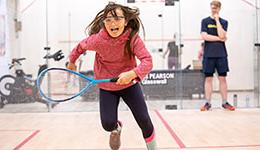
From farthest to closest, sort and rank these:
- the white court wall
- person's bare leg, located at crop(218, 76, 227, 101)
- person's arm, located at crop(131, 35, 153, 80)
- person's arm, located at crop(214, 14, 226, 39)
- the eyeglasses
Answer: the white court wall → person's bare leg, located at crop(218, 76, 227, 101) → person's arm, located at crop(214, 14, 226, 39) → the eyeglasses → person's arm, located at crop(131, 35, 153, 80)

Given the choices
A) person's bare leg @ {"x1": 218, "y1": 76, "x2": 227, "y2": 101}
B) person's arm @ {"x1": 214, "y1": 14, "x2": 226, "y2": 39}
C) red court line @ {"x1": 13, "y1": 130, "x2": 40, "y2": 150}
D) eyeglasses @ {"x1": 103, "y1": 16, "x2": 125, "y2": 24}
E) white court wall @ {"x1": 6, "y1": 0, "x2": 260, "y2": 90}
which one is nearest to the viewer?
eyeglasses @ {"x1": 103, "y1": 16, "x2": 125, "y2": 24}

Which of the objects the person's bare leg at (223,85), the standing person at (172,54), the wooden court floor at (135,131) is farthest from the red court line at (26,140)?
the standing person at (172,54)

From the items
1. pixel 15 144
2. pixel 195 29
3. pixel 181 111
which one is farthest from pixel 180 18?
pixel 15 144

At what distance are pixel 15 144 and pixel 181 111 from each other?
2.28 meters

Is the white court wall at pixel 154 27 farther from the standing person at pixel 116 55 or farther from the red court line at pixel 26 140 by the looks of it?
the standing person at pixel 116 55

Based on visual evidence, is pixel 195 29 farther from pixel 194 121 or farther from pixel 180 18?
pixel 194 121

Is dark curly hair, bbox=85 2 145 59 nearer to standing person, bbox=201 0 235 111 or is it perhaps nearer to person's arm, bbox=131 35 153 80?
person's arm, bbox=131 35 153 80

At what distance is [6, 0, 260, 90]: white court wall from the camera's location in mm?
5289

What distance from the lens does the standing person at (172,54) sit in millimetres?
5289

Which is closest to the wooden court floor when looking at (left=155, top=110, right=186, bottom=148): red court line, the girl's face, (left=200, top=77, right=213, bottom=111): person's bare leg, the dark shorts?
(left=155, top=110, right=186, bottom=148): red court line

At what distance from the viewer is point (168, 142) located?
9.50ft

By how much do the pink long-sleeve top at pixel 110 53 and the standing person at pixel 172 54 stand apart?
3.10 meters

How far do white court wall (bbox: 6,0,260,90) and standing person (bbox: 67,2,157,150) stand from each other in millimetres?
3040

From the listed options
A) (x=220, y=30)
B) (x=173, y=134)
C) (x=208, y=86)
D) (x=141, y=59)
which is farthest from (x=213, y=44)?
(x=141, y=59)
